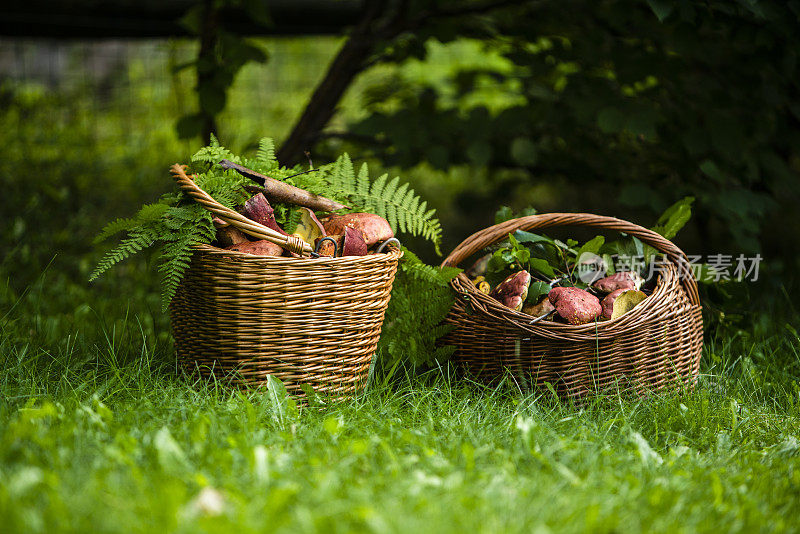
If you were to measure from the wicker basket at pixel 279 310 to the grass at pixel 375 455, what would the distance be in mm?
90

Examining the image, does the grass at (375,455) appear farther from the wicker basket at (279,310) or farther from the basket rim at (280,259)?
the basket rim at (280,259)

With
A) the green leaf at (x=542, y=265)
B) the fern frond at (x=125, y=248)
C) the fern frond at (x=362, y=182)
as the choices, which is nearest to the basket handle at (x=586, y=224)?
the green leaf at (x=542, y=265)

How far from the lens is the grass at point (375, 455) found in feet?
3.97

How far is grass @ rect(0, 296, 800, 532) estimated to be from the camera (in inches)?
47.6

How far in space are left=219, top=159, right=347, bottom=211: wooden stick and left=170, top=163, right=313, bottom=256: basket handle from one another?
136 mm

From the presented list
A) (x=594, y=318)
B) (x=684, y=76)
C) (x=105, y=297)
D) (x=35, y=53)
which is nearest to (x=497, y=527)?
(x=594, y=318)

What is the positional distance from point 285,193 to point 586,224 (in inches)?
38.9

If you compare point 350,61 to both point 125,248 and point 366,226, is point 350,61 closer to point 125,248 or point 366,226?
point 366,226

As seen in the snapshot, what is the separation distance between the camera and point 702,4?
2760 millimetres

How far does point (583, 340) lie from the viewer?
198 cm

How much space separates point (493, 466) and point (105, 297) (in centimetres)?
221

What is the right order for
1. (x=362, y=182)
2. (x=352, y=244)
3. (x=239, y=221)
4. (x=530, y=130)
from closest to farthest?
(x=239, y=221)
(x=352, y=244)
(x=362, y=182)
(x=530, y=130)

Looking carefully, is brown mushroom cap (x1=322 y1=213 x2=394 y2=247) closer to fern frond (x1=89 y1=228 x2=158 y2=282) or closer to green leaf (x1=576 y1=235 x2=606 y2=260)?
fern frond (x1=89 y1=228 x2=158 y2=282)

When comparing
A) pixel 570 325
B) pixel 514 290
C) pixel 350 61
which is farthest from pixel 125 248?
pixel 350 61
